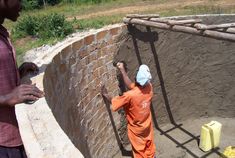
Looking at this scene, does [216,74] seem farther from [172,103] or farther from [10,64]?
[10,64]

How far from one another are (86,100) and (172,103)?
266 cm

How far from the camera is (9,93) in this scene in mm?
2730

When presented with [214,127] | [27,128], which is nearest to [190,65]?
[214,127]

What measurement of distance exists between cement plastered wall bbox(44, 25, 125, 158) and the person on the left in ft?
6.01

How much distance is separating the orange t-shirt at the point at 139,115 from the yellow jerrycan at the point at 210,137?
4.83 ft

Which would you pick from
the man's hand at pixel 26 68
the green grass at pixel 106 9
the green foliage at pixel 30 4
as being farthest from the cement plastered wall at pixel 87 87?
the green foliage at pixel 30 4

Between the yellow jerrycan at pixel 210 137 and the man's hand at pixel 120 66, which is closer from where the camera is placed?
the man's hand at pixel 120 66

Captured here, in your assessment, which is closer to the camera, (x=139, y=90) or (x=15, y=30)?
(x=139, y=90)

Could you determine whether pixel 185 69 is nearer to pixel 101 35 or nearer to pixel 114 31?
pixel 114 31

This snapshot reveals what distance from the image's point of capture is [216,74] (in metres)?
8.59

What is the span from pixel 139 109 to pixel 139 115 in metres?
0.14

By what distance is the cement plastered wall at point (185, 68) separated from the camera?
26.3ft

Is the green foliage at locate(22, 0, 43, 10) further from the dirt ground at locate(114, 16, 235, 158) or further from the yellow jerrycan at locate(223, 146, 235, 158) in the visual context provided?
the yellow jerrycan at locate(223, 146, 235, 158)

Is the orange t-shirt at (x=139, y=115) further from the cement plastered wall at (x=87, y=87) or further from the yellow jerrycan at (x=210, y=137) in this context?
the yellow jerrycan at (x=210, y=137)
